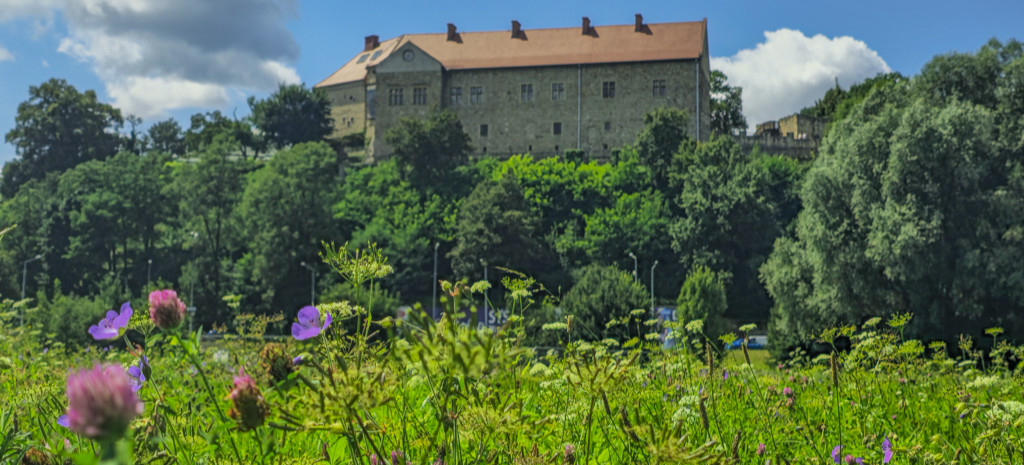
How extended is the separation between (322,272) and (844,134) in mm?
30074

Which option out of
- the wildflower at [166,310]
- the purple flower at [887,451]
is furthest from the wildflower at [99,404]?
the purple flower at [887,451]

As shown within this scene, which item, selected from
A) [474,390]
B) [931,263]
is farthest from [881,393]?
[931,263]

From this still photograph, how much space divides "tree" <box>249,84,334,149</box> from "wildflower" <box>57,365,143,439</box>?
6967 cm

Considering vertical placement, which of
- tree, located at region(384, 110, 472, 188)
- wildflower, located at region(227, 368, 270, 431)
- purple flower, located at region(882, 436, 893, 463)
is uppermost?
tree, located at region(384, 110, 472, 188)

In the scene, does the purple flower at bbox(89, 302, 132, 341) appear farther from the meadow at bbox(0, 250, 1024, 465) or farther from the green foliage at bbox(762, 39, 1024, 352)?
the green foliage at bbox(762, 39, 1024, 352)

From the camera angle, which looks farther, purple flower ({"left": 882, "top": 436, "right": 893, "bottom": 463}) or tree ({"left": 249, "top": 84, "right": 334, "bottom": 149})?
tree ({"left": 249, "top": 84, "right": 334, "bottom": 149})

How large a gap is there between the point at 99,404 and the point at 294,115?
233ft

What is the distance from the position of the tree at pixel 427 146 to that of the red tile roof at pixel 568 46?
333 inches

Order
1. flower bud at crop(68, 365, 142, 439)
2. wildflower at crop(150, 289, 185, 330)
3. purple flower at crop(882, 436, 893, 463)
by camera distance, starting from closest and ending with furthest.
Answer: flower bud at crop(68, 365, 142, 439) < wildflower at crop(150, 289, 185, 330) < purple flower at crop(882, 436, 893, 463)

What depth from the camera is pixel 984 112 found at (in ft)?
85.1

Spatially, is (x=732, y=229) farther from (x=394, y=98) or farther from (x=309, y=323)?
(x=309, y=323)

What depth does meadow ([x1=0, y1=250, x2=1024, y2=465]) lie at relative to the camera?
1.19m

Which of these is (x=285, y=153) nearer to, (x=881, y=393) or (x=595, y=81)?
(x=595, y=81)

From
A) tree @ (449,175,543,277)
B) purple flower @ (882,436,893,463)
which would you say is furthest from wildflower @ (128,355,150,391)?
tree @ (449,175,543,277)
